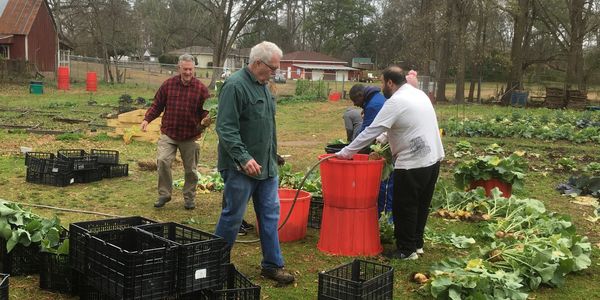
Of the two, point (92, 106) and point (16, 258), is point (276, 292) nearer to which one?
point (16, 258)

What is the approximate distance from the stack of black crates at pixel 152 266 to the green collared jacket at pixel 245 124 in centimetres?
70

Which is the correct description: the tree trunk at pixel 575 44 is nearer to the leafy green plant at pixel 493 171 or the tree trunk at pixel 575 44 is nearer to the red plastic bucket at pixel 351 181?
the leafy green plant at pixel 493 171

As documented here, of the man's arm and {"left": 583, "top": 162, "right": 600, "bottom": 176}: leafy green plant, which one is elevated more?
the man's arm

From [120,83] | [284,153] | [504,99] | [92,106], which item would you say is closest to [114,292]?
[284,153]

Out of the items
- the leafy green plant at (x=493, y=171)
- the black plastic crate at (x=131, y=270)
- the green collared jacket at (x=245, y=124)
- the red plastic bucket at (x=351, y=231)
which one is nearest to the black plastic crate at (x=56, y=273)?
the black plastic crate at (x=131, y=270)

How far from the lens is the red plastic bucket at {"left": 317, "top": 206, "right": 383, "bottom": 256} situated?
19.3 feet

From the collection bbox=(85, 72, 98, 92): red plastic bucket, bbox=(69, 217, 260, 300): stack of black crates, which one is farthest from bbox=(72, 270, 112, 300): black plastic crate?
bbox=(85, 72, 98, 92): red plastic bucket

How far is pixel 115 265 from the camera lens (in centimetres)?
391

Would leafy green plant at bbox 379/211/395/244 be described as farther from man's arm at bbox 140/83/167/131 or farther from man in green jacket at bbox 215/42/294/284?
man's arm at bbox 140/83/167/131

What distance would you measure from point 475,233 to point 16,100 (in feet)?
74.5

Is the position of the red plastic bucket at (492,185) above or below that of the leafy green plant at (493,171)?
below

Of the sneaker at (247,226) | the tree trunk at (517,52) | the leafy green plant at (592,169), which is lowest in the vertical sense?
the sneaker at (247,226)

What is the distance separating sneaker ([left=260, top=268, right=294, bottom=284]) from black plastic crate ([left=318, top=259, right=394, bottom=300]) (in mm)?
551

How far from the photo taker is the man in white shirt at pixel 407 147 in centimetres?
553
